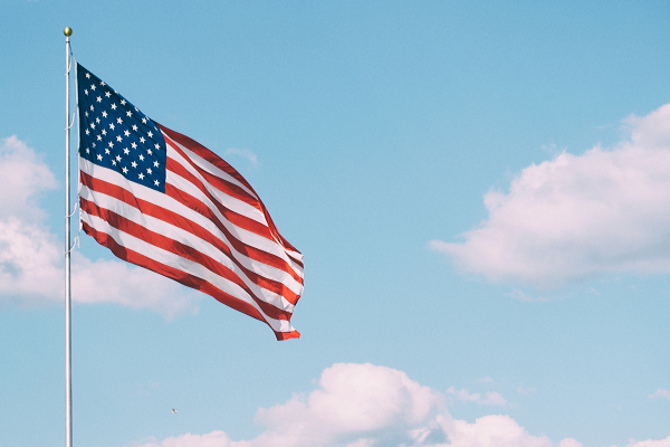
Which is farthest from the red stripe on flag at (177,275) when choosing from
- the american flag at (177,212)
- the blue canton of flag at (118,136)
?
the blue canton of flag at (118,136)

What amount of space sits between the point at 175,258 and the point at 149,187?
8.13ft

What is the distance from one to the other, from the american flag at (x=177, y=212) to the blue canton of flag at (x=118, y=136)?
0.11ft

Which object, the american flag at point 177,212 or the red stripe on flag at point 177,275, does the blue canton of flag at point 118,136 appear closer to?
the american flag at point 177,212

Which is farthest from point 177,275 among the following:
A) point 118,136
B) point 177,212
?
point 118,136

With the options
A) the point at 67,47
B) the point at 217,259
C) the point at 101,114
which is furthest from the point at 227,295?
the point at 67,47

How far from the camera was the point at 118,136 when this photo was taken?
32.0m

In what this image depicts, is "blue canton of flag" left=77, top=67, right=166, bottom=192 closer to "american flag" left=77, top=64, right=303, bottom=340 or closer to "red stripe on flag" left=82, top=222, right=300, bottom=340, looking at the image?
"american flag" left=77, top=64, right=303, bottom=340

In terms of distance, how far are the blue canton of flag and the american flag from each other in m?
0.03

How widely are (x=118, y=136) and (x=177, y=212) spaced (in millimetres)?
3093

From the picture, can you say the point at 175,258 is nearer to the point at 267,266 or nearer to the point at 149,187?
the point at 149,187

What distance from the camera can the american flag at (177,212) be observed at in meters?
30.8

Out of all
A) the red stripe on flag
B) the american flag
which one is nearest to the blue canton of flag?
the american flag

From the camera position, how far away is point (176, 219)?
32594 millimetres

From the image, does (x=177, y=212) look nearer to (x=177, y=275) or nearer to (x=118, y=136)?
(x=177, y=275)
